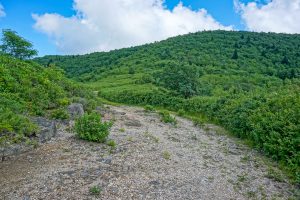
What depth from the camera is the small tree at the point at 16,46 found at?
3925 centimetres

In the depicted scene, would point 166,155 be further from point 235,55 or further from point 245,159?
point 235,55

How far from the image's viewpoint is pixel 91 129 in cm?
2044

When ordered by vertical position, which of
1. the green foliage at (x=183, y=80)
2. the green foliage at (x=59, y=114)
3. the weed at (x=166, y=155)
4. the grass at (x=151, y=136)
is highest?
the green foliage at (x=183, y=80)

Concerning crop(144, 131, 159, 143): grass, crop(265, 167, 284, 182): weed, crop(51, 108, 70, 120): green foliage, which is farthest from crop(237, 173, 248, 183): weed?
crop(51, 108, 70, 120): green foliage

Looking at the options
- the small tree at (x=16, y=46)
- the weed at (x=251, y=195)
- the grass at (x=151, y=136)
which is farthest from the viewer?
the small tree at (x=16, y=46)

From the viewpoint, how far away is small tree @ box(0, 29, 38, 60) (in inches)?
1545

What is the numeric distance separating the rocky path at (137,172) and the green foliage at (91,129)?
455mm

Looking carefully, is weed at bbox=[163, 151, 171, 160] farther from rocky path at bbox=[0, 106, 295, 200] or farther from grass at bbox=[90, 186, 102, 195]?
grass at bbox=[90, 186, 102, 195]

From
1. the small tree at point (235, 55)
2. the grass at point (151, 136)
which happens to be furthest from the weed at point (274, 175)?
the small tree at point (235, 55)

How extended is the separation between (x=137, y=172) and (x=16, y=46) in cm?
3075

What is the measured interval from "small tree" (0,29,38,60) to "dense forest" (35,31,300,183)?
64.0 ft

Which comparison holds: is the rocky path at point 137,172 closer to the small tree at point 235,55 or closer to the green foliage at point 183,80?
the green foliage at point 183,80

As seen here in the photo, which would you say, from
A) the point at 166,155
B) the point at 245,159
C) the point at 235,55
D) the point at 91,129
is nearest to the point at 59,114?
the point at 91,129

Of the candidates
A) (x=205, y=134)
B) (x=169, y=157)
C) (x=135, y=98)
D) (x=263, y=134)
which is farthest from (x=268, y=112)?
(x=135, y=98)
